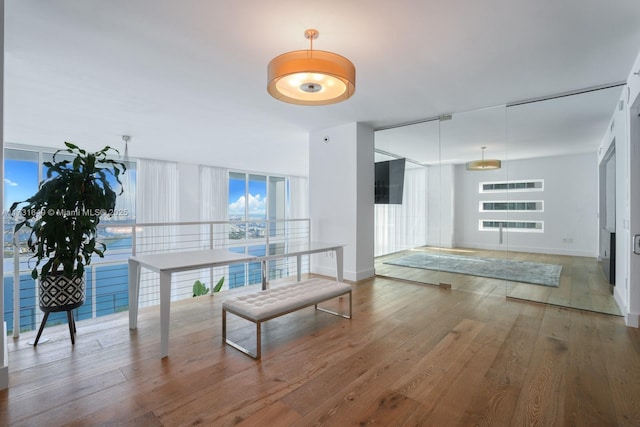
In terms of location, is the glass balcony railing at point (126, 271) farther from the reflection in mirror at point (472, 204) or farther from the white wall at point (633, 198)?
the white wall at point (633, 198)

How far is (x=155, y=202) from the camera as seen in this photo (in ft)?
25.4

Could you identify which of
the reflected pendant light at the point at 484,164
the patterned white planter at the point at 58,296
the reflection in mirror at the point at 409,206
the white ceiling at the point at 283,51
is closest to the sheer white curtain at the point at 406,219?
the reflection in mirror at the point at 409,206

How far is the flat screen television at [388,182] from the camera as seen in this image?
502 cm

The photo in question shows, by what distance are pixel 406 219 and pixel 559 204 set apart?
1939mm

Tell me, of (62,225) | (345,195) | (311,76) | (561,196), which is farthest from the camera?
(345,195)

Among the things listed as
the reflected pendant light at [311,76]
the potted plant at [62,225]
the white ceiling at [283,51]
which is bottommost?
the potted plant at [62,225]

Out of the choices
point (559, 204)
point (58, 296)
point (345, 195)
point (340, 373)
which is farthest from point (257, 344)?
point (559, 204)

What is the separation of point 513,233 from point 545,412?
2797 millimetres

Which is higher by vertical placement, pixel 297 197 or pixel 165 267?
pixel 297 197

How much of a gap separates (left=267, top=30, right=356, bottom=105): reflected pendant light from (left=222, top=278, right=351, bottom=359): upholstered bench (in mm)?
1592

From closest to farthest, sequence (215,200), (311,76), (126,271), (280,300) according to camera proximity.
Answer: (311,76) < (280,300) < (126,271) < (215,200)

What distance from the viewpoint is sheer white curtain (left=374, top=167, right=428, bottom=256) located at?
482 cm

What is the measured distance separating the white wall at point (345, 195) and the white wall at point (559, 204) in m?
1.67

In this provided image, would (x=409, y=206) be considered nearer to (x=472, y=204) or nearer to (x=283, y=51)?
(x=472, y=204)
